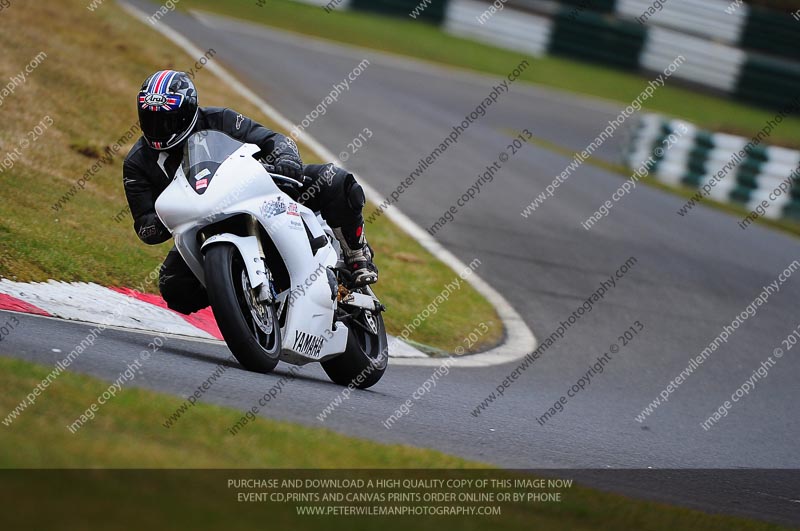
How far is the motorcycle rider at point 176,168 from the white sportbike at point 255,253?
136mm

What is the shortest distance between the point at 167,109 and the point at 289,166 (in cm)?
77

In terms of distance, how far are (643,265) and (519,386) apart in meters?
5.19

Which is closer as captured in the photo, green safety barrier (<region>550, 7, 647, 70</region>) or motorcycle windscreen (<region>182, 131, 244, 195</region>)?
motorcycle windscreen (<region>182, 131, 244, 195</region>)

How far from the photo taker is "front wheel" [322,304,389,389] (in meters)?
7.09

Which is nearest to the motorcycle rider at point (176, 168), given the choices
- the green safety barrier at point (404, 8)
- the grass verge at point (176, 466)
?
the grass verge at point (176, 466)

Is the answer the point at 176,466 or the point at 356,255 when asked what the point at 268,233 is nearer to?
the point at 356,255

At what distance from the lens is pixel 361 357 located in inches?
280

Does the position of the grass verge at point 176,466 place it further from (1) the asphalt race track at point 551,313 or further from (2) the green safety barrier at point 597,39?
(2) the green safety barrier at point 597,39

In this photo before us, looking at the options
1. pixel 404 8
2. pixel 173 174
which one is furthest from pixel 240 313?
pixel 404 8

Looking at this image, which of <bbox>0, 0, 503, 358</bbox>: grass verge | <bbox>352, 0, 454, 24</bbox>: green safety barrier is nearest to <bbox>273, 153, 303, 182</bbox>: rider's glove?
<bbox>0, 0, 503, 358</bbox>: grass verge

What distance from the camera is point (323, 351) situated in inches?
265

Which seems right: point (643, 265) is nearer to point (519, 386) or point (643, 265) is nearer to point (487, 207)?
point (487, 207)

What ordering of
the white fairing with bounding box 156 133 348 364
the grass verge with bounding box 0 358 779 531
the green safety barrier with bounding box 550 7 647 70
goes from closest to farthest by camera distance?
the grass verge with bounding box 0 358 779 531 → the white fairing with bounding box 156 133 348 364 → the green safety barrier with bounding box 550 7 647 70

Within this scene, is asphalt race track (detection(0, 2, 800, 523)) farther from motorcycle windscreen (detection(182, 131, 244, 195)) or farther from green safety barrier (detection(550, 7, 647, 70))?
green safety barrier (detection(550, 7, 647, 70))
